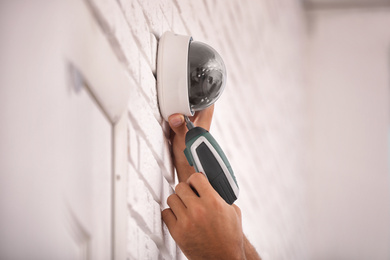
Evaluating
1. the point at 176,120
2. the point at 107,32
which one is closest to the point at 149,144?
the point at 176,120

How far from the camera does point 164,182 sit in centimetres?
106

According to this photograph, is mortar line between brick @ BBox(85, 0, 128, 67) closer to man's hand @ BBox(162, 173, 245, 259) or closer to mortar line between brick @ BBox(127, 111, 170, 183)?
mortar line between brick @ BBox(127, 111, 170, 183)

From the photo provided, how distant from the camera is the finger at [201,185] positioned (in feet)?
3.06

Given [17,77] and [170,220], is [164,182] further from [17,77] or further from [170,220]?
[17,77]

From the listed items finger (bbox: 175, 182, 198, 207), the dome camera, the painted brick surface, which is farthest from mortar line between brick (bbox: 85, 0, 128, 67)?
finger (bbox: 175, 182, 198, 207)

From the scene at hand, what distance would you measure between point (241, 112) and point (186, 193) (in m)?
0.95

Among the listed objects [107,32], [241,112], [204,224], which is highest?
[241,112]

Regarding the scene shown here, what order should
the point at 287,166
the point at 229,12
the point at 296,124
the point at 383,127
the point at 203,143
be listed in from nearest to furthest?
the point at 203,143 < the point at 229,12 < the point at 287,166 < the point at 296,124 < the point at 383,127

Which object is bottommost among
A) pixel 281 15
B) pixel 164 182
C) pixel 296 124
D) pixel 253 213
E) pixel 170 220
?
pixel 170 220

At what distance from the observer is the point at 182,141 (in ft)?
3.59

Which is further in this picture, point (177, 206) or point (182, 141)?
point (182, 141)

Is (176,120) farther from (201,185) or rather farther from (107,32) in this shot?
(107,32)

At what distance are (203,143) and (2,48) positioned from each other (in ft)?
1.56

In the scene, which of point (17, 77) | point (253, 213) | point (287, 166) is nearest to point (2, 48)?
point (17, 77)
